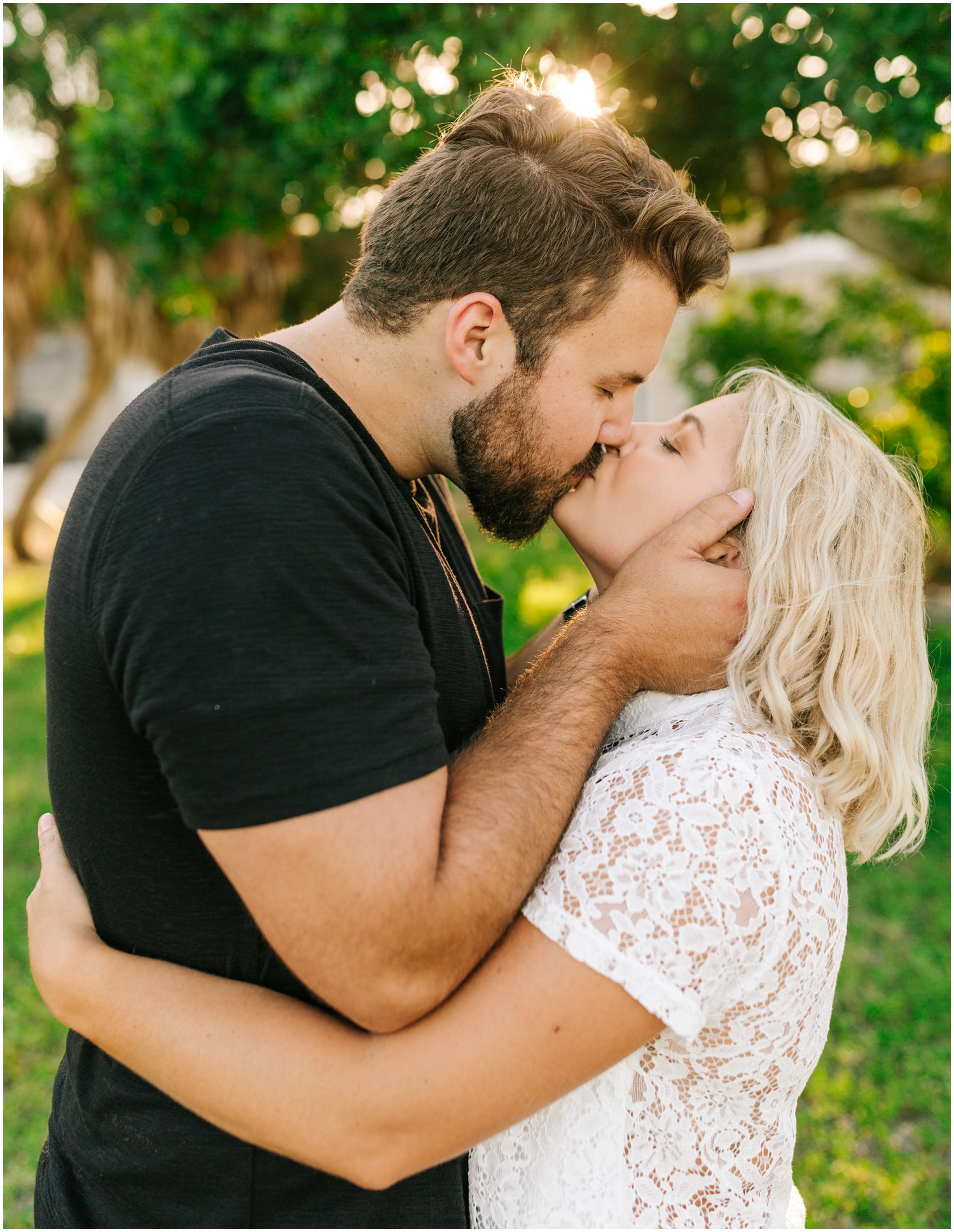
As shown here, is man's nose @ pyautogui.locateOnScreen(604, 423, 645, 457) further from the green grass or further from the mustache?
the green grass

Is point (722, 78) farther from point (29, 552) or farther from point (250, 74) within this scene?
point (29, 552)

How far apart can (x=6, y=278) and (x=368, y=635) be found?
12705 millimetres

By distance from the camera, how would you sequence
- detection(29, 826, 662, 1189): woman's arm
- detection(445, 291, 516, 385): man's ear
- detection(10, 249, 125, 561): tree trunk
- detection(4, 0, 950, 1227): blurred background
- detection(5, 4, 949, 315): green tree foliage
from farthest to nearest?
detection(10, 249, 125, 561): tree trunk
detection(5, 4, 949, 315): green tree foliage
detection(4, 0, 950, 1227): blurred background
detection(445, 291, 516, 385): man's ear
detection(29, 826, 662, 1189): woman's arm

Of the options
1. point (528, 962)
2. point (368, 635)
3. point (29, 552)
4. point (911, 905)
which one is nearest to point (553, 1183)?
point (528, 962)

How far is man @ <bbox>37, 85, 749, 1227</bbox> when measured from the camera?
4.08 ft

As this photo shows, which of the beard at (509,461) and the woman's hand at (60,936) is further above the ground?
the beard at (509,461)

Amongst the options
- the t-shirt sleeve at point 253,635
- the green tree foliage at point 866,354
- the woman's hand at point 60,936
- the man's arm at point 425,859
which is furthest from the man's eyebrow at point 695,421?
the green tree foliage at point 866,354

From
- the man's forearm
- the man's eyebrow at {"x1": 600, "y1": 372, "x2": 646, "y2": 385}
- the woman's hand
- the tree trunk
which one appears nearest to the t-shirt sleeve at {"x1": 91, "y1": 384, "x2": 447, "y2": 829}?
the man's forearm

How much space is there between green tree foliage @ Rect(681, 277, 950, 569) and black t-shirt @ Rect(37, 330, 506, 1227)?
743 cm

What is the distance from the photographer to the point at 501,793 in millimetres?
1456

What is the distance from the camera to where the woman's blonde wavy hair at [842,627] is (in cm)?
184

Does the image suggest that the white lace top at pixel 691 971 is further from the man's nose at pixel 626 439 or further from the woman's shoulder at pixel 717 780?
the man's nose at pixel 626 439

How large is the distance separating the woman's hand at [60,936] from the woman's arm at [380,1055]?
0.32ft

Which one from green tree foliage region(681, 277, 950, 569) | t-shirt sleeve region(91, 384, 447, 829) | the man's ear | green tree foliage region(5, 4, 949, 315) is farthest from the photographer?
green tree foliage region(681, 277, 950, 569)
